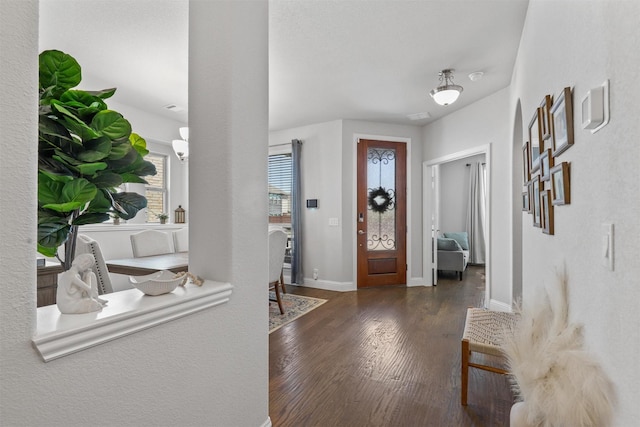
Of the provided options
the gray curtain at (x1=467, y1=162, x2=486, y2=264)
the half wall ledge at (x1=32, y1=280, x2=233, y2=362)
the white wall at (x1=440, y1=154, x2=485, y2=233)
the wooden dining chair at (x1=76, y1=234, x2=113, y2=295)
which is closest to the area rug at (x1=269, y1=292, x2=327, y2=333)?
the wooden dining chair at (x1=76, y1=234, x2=113, y2=295)

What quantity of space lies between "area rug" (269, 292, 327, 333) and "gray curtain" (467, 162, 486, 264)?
4615 millimetres

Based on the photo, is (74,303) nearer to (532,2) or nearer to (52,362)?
(52,362)

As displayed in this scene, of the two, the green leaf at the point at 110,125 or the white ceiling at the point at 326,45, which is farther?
the white ceiling at the point at 326,45

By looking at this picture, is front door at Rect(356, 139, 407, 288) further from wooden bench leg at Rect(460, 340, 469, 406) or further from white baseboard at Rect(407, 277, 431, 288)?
wooden bench leg at Rect(460, 340, 469, 406)

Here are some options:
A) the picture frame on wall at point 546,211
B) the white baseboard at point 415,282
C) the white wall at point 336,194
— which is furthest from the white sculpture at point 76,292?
the white baseboard at point 415,282

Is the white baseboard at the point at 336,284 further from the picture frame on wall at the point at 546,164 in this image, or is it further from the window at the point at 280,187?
the picture frame on wall at the point at 546,164

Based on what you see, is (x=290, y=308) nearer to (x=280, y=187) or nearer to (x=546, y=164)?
(x=280, y=187)

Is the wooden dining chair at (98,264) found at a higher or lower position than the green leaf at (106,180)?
lower

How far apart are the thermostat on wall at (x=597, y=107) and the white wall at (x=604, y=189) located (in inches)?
1.2

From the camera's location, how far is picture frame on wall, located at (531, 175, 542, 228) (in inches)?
78.7

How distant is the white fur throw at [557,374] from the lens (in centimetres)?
92

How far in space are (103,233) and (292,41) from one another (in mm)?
3122

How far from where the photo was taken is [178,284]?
126 centimetres

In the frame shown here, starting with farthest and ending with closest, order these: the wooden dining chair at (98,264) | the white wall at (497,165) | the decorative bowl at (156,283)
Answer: the white wall at (497,165) < the wooden dining chair at (98,264) < the decorative bowl at (156,283)
